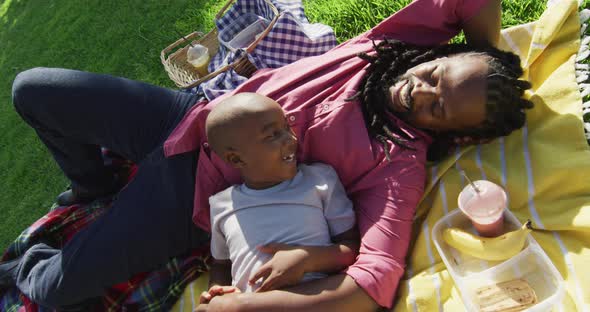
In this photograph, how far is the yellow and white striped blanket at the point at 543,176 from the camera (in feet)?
6.31

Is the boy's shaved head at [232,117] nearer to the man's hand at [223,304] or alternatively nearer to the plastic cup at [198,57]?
the man's hand at [223,304]

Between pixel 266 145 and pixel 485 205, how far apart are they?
915 millimetres

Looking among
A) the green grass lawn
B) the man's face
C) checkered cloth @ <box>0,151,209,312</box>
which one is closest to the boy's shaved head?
the man's face

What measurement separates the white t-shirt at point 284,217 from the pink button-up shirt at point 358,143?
0.10 m

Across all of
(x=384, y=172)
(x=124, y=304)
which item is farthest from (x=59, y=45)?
(x=384, y=172)

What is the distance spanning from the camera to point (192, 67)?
130 inches

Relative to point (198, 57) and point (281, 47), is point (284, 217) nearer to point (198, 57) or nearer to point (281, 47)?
point (281, 47)

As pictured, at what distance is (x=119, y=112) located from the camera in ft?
8.12

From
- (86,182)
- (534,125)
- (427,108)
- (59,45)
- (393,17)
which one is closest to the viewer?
(427,108)

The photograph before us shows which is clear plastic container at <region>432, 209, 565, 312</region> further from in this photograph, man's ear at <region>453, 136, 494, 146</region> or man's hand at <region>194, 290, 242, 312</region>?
man's hand at <region>194, 290, 242, 312</region>

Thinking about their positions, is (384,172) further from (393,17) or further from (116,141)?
(116,141)

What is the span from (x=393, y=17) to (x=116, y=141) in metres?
1.57

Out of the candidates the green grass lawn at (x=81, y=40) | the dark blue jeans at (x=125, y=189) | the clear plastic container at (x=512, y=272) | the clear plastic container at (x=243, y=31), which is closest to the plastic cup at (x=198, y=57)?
the clear plastic container at (x=243, y=31)

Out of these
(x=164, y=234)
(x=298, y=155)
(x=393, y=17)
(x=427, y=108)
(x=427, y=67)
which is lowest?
(x=164, y=234)
